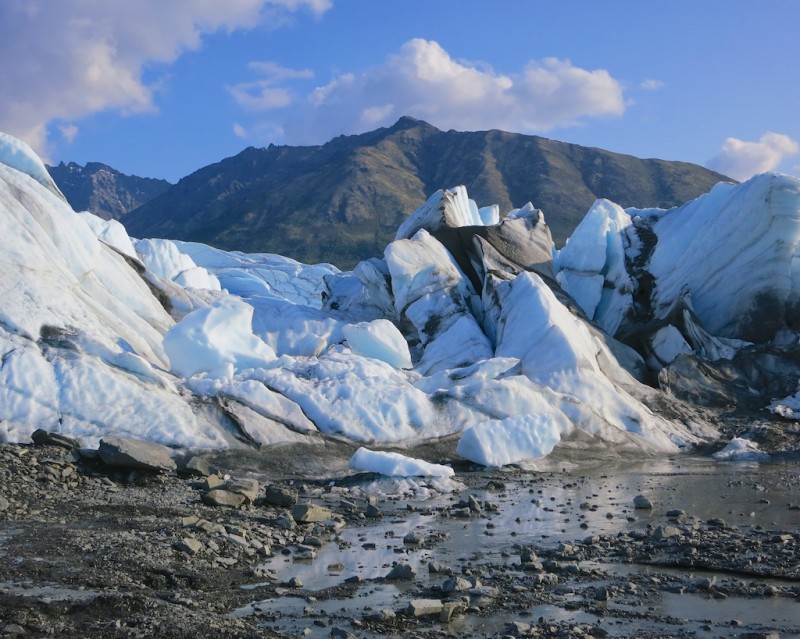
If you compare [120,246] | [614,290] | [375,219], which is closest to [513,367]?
[614,290]

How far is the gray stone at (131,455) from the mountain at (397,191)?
11053 centimetres

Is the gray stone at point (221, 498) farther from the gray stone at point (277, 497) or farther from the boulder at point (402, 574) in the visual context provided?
the boulder at point (402, 574)

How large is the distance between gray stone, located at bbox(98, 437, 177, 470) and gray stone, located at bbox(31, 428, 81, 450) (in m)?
0.88

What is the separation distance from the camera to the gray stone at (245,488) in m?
11.7

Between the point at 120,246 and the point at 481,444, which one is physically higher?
the point at 120,246

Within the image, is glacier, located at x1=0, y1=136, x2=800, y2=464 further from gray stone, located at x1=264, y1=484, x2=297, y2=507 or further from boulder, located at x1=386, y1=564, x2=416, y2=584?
boulder, located at x1=386, y1=564, x2=416, y2=584

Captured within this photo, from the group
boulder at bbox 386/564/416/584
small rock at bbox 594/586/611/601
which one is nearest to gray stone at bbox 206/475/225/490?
boulder at bbox 386/564/416/584

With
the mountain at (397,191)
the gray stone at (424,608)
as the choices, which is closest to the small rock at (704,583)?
the gray stone at (424,608)

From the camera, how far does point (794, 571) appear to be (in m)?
8.59

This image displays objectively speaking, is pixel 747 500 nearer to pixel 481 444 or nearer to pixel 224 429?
pixel 481 444

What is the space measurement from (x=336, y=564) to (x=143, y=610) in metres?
2.35

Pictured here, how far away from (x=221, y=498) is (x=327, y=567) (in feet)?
9.76

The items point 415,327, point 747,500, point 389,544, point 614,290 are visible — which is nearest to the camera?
point 389,544

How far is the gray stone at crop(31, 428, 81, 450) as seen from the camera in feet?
44.7
